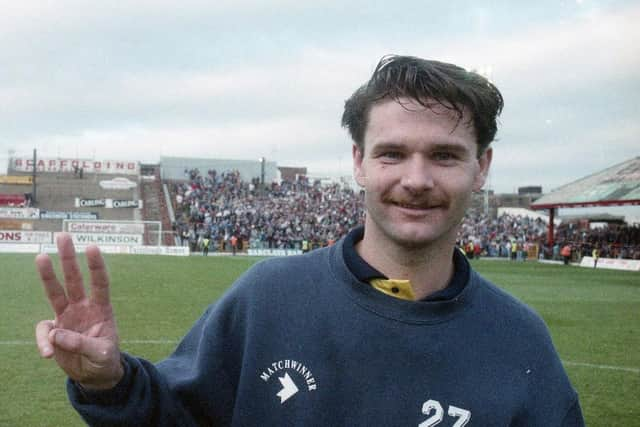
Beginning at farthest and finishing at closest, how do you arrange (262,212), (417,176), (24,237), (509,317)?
(262,212), (24,237), (509,317), (417,176)

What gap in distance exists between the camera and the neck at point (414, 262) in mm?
2279

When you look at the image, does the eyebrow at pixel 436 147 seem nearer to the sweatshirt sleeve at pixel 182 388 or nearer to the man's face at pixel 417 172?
the man's face at pixel 417 172

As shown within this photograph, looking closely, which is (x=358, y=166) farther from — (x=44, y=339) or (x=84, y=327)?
(x=44, y=339)

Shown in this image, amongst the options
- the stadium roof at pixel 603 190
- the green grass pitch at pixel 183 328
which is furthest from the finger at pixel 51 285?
the stadium roof at pixel 603 190

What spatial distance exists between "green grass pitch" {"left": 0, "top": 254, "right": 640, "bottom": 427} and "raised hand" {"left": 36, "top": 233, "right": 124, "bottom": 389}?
4.11 metres

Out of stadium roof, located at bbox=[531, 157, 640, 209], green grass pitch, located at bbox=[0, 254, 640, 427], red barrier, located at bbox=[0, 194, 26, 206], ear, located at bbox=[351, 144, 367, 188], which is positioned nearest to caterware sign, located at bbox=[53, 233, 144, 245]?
green grass pitch, located at bbox=[0, 254, 640, 427]

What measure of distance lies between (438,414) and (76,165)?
58.3m

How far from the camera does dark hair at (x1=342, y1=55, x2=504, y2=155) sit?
2201mm

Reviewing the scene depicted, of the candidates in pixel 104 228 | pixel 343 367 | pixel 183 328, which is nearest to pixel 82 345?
pixel 343 367

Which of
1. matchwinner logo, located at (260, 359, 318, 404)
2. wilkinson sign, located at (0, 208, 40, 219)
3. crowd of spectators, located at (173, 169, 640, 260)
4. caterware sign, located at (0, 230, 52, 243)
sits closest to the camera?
matchwinner logo, located at (260, 359, 318, 404)

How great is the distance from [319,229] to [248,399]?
45021 millimetres

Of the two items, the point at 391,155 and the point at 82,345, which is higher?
the point at 391,155

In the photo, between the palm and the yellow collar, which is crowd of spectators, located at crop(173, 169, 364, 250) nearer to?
the yellow collar

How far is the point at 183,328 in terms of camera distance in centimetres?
1057
